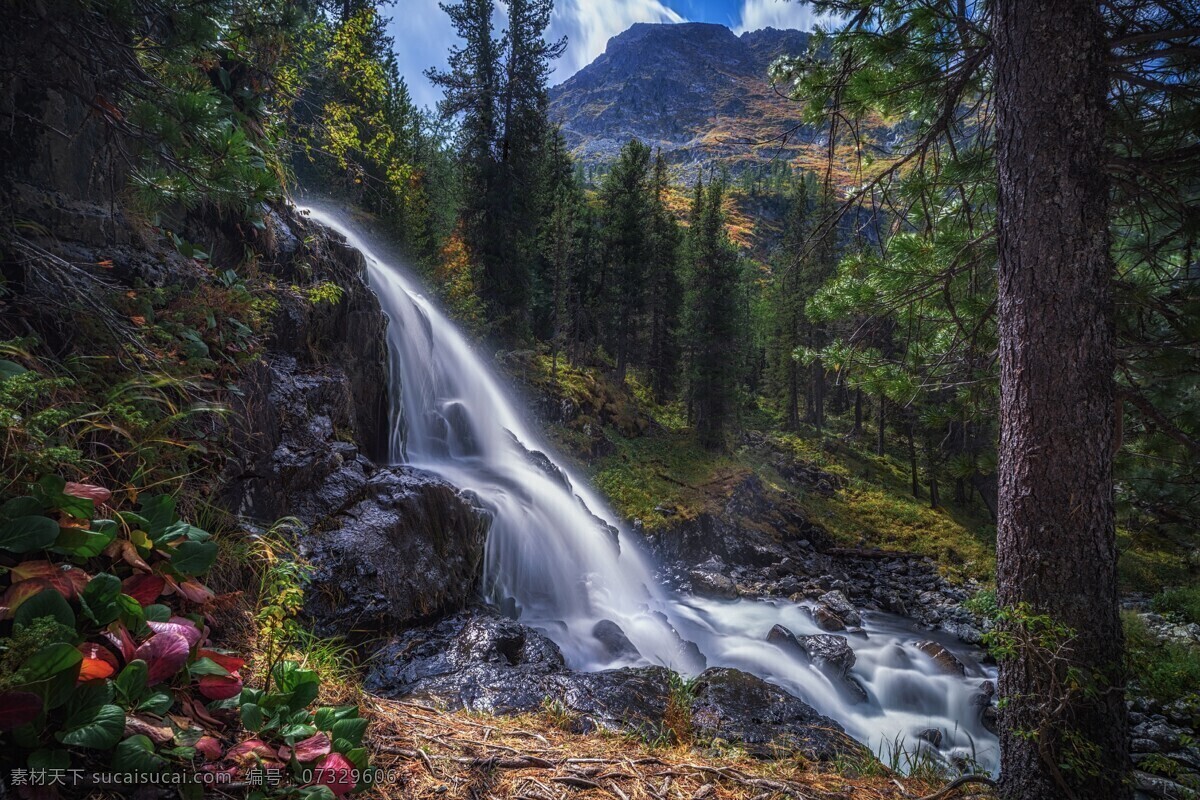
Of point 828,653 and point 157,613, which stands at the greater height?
point 157,613

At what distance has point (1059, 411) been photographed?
2.89 meters

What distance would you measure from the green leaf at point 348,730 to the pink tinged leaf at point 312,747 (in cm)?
7

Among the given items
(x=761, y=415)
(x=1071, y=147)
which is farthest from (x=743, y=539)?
(x=761, y=415)

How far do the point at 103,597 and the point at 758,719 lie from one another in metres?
5.35

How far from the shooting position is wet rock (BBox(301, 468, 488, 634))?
189 inches

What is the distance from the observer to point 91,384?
2.88 m

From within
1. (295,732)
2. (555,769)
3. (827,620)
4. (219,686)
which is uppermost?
(219,686)

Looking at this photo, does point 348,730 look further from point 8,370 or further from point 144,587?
point 8,370

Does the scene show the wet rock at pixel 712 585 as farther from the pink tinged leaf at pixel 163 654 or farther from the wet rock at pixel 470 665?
the pink tinged leaf at pixel 163 654

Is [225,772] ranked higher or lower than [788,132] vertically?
lower

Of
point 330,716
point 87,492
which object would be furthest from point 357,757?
point 87,492

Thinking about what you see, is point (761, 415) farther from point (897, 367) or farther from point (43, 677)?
point (43, 677)

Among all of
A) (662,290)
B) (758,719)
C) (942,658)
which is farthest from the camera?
(662,290)

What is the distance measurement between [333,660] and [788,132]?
5085 millimetres
